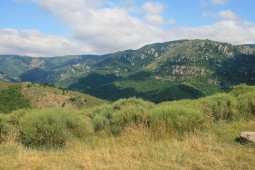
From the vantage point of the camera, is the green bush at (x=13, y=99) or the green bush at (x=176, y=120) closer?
the green bush at (x=176, y=120)

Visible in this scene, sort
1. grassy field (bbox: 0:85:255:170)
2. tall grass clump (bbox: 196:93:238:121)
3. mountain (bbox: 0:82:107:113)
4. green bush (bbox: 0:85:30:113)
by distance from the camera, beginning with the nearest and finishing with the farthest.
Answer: grassy field (bbox: 0:85:255:170)
tall grass clump (bbox: 196:93:238:121)
green bush (bbox: 0:85:30:113)
mountain (bbox: 0:82:107:113)

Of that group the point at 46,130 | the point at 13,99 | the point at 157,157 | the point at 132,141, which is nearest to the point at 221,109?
the point at 132,141

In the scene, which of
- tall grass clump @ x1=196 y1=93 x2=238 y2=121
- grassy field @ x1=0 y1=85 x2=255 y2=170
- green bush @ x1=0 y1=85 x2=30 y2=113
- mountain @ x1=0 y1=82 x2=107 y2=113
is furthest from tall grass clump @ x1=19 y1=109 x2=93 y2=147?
mountain @ x1=0 y1=82 x2=107 y2=113

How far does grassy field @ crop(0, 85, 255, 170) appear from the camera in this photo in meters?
7.64

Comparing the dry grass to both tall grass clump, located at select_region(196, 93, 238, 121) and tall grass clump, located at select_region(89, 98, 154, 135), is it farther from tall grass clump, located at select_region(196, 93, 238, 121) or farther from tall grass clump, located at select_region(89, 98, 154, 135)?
tall grass clump, located at select_region(196, 93, 238, 121)

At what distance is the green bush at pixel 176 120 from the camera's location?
11883 millimetres

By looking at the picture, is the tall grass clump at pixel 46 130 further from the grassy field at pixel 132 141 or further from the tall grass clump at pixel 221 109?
the tall grass clump at pixel 221 109

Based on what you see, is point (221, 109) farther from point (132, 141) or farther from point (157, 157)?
point (157, 157)

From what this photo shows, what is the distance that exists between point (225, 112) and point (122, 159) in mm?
10171

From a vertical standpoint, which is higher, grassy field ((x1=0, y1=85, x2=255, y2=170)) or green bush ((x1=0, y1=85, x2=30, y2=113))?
grassy field ((x1=0, y1=85, x2=255, y2=170))

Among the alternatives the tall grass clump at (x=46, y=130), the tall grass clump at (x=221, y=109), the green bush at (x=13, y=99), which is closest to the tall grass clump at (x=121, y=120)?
the tall grass clump at (x=46, y=130)

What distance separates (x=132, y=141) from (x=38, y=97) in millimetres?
142749

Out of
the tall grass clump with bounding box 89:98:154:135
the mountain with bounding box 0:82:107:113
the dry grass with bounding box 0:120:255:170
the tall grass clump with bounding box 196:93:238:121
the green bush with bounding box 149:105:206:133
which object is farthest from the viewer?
the mountain with bounding box 0:82:107:113

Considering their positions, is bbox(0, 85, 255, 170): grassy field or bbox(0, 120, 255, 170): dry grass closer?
bbox(0, 120, 255, 170): dry grass
